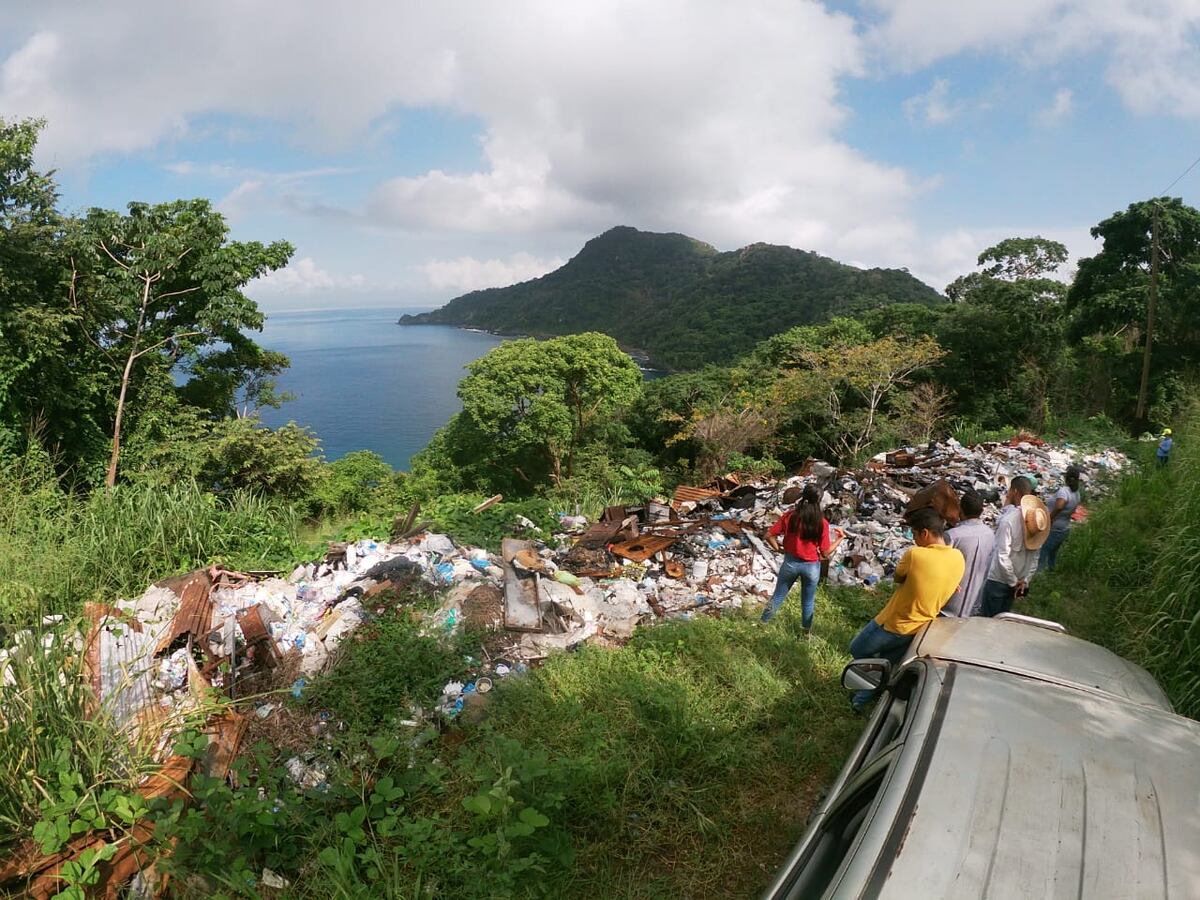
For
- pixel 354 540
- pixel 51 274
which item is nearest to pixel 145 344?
pixel 51 274

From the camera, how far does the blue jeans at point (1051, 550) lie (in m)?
5.49

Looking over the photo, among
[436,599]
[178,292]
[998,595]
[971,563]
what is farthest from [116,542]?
[178,292]

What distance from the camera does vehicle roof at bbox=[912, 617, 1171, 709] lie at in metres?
2.31

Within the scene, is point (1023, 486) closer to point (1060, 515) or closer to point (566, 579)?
point (1060, 515)

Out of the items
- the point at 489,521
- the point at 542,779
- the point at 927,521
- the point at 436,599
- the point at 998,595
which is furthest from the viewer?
the point at 489,521

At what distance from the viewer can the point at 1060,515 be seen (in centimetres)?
532

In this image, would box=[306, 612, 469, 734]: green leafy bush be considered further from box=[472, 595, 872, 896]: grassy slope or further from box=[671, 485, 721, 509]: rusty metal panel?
box=[671, 485, 721, 509]: rusty metal panel

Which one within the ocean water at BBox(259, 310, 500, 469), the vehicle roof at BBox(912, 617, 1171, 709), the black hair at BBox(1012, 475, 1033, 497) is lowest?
the ocean water at BBox(259, 310, 500, 469)

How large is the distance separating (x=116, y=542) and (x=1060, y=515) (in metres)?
8.74

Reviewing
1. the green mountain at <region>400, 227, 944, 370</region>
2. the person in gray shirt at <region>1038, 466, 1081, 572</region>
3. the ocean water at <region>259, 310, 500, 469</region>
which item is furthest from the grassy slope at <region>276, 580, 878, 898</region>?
the green mountain at <region>400, 227, 944, 370</region>

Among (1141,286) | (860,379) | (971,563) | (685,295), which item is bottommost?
(971,563)

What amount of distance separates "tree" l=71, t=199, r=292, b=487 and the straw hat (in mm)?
17337

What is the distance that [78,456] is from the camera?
14.5m

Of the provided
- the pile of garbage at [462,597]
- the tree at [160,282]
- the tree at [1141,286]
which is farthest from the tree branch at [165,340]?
the tree at [1141,286]
